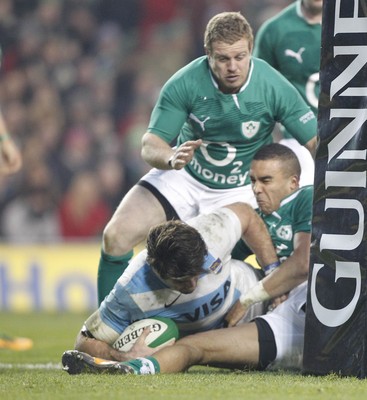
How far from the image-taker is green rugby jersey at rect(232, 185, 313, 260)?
6.66 m

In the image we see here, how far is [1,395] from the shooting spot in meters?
4.90

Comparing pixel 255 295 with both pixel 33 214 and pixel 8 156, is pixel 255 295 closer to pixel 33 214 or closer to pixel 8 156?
pixel 8 156

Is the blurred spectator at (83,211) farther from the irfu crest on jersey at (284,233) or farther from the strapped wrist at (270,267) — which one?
the strapped wrist at (270,267)

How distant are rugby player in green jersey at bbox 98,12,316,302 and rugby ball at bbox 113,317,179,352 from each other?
3.24ft

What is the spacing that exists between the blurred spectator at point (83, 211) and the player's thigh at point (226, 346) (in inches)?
291

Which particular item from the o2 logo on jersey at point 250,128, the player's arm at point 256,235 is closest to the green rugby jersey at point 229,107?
the o2 logo on jersey at point 250,128

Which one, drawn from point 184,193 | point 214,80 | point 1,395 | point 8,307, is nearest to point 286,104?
point 214,80

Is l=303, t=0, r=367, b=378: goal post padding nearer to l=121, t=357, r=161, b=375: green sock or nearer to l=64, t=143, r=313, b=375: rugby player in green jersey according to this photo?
l=64, t=143, r=313, b=375: rugby player in green jersey

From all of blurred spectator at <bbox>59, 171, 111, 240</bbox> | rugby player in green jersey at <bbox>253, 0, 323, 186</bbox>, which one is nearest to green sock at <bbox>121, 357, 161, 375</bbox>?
rugby player in green jersey at <bbox>253, 0, 323, 186</bbox>

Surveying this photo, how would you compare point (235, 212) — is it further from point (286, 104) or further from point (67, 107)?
point (67, 107)

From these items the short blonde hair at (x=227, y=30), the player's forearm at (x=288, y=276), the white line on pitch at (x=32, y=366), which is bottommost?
the white line on pitch at (x=32, y=366)

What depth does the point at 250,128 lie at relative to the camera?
6941mm

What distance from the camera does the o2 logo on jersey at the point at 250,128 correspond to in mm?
6918

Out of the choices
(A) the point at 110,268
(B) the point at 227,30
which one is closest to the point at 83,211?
(A) the point at 110,268
